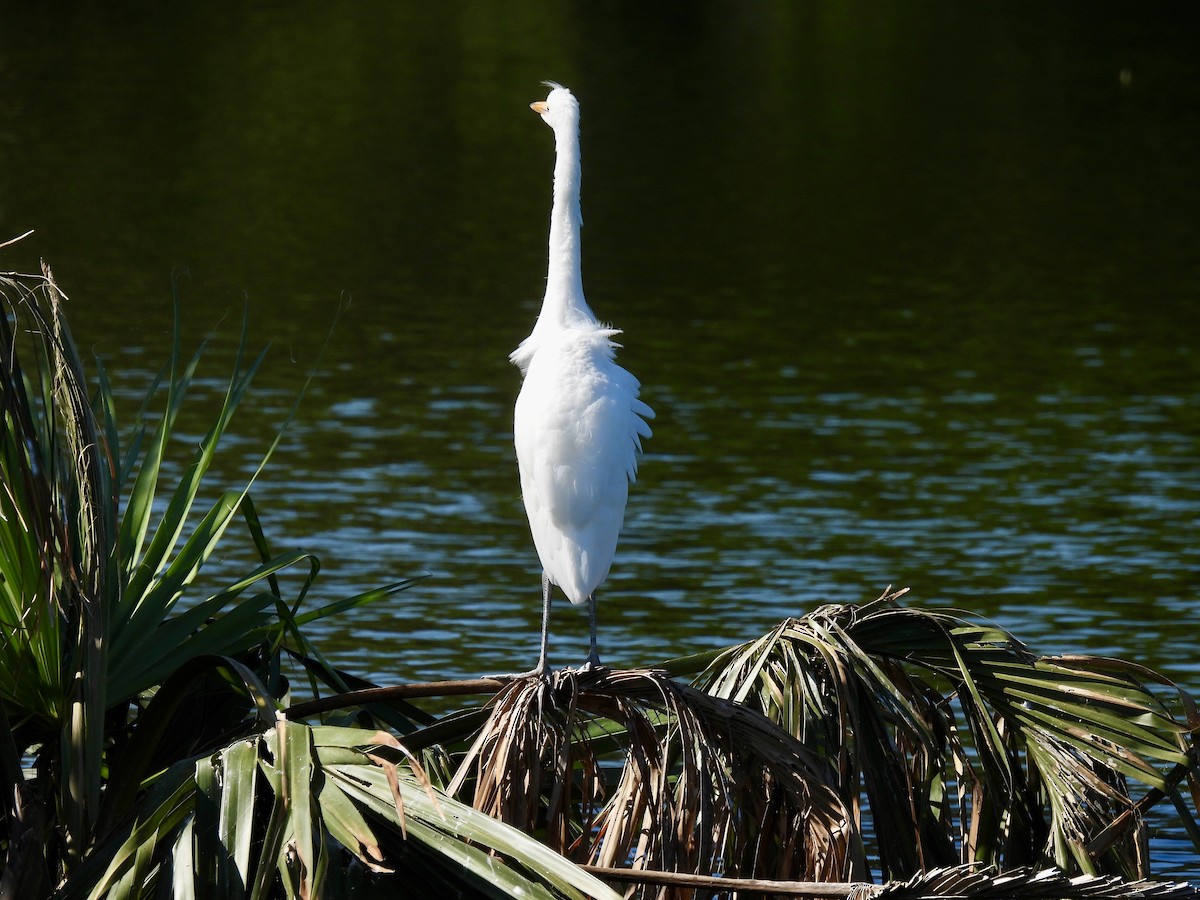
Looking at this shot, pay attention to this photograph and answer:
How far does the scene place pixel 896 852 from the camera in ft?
15.4

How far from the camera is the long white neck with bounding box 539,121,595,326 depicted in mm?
5477

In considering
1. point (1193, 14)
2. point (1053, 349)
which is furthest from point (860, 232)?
point (1193, 14)

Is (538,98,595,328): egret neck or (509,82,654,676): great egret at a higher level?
(538,98,595,328): egret neck

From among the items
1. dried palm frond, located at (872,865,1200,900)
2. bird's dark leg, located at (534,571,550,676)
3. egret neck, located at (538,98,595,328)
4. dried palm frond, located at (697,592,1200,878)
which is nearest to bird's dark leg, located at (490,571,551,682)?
bird's dark leg, located at (534,571,550,676)

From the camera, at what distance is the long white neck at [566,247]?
5477 millimetres

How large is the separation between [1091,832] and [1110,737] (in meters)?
0.24

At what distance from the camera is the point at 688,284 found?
2244 cm

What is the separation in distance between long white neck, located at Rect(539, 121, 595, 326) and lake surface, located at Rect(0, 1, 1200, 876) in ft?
3.70

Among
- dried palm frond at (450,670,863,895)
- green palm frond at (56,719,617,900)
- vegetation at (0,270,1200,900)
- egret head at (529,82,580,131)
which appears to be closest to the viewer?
green palm frond at (56,719,617,900)

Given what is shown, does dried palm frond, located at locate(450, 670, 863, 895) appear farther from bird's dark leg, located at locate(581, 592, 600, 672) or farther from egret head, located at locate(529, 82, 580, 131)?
egret head, located at locate(529, 82, 580, 131)

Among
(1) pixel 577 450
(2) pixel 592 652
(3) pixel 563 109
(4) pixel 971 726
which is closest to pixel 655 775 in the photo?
(2) pixel 592 652

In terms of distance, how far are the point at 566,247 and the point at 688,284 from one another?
17023 mm

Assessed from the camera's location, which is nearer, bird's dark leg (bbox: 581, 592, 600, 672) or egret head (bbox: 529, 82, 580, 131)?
bird's dark leg (bbox: 581, 592, 600, 672)

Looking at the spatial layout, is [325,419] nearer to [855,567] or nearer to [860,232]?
[855,567]
